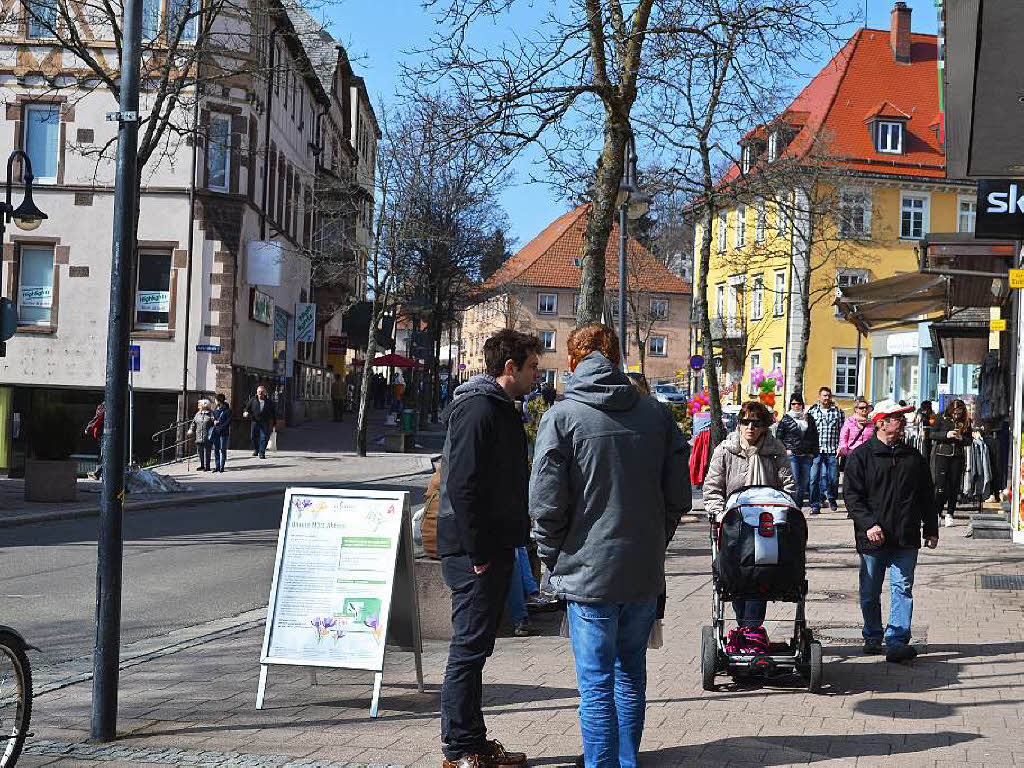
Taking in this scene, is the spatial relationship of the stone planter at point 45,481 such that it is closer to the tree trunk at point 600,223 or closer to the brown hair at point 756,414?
the tree trunk at point 600,223

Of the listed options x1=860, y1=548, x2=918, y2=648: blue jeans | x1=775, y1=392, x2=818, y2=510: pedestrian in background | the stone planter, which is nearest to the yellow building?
x1=775, y1=392, x2=818, y2=510: pedestrian in background

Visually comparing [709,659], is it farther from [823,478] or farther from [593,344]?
[823,478]

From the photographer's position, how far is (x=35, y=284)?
3719 cm

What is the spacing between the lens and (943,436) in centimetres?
2178

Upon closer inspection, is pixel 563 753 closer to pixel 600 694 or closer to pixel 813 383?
pixel 600 694

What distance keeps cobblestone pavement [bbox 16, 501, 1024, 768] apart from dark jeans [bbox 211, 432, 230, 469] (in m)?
22.1

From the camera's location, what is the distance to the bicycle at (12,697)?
222 inches

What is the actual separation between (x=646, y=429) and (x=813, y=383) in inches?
2295

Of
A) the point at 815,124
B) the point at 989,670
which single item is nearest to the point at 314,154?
the point at 815,124

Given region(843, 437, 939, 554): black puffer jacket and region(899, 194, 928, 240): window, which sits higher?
region(899, 194, 928, 240): window

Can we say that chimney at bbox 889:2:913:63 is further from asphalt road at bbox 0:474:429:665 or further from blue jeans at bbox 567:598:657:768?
blue jeans at bbox 567:598:657:768

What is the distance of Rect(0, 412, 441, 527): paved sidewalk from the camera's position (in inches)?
848

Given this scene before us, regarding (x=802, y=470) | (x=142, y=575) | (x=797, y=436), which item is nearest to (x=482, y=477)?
(x=142, y=575)

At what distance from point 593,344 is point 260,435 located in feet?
103
